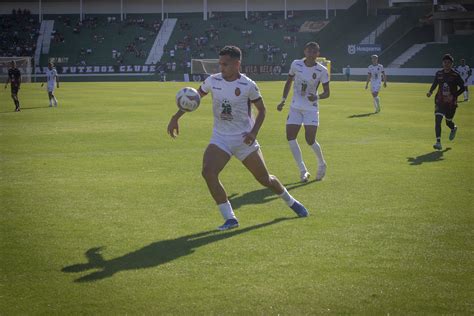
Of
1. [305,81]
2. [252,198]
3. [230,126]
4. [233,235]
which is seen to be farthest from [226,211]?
[305,81]

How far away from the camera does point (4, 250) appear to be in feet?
26.8

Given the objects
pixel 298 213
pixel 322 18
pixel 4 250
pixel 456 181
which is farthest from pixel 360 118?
pixel 322 18

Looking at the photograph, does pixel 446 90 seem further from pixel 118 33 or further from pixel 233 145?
pixel 118 33

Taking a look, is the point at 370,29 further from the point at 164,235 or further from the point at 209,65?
the point at 164,235

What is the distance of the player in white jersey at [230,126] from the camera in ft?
30.0

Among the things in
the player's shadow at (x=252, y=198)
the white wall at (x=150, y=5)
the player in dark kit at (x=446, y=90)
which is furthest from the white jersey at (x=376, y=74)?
the white wall at (x=150, y=5)

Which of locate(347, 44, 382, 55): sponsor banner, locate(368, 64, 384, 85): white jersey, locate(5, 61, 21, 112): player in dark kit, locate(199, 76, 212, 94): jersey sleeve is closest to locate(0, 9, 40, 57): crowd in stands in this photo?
locate(347, 44, 382, 55): sponsor banner

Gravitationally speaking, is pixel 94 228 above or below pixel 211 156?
below

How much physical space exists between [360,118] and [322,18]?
2330 inches

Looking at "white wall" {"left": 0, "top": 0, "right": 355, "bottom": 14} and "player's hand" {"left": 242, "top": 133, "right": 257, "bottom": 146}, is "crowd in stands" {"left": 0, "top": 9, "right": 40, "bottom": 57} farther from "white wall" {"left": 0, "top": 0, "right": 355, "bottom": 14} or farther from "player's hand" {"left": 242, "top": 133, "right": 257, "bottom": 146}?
"player's hand" {"left": 242, "top": 133, "right": 257, "bottom": 146}

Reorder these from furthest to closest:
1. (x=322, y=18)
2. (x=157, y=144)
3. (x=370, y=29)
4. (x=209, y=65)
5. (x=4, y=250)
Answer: (x=322, y=18) → (x=370, y=29) → (x=209, y=65) → (x=157, y=144) → (x=4, y=250)

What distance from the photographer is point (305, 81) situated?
1370 centimetres

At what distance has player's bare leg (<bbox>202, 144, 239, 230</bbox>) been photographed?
916cm

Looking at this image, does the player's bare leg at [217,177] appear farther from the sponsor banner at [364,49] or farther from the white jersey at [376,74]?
the sponsor banner at [364,49]
